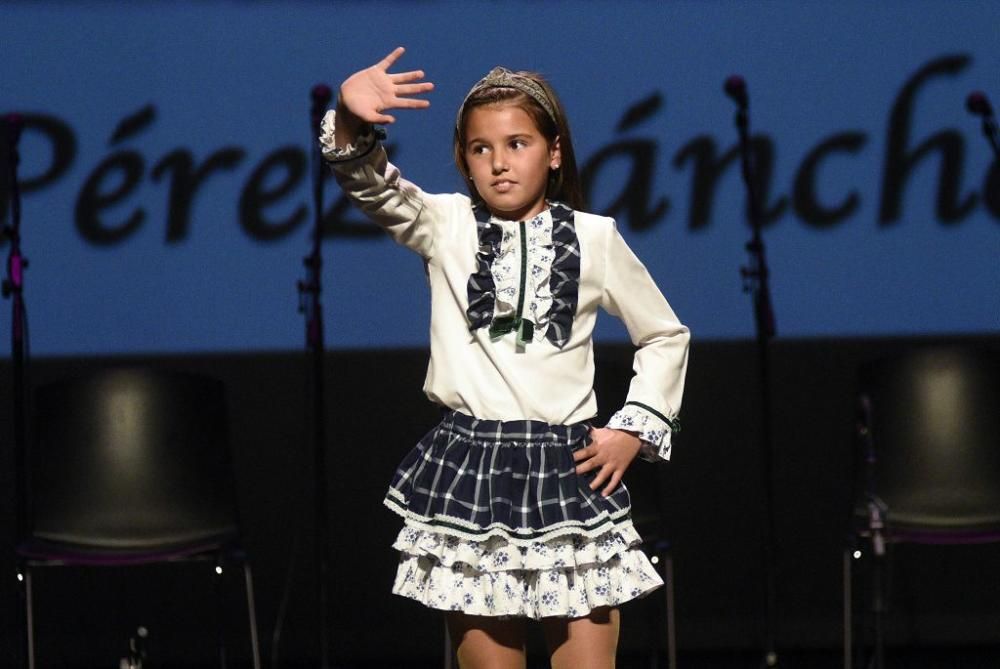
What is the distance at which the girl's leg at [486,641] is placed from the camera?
266 centimetres

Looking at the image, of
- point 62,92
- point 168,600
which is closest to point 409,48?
point 62,92

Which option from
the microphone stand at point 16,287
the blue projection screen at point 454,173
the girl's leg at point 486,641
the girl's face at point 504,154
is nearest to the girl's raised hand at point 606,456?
the girl's leg at point 486,641

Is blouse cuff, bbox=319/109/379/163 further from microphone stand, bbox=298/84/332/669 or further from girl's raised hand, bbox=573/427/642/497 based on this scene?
microphone stand, bbox=298/84/332/669

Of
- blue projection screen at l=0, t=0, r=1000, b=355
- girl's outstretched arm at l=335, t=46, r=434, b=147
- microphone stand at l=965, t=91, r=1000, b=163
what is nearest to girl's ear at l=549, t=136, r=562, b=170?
girl's outstretched arm at l=335, t=46, r=434, b=147

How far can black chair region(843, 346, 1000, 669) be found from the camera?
4.05m

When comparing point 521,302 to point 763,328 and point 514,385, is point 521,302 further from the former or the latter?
point 763,328

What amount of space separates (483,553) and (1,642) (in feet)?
8.60

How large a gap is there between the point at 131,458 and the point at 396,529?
3.25 feet

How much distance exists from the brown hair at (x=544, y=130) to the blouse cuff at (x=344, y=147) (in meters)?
0.21

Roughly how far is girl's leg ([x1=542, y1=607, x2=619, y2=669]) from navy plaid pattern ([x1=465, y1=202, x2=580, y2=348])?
48 centimetres

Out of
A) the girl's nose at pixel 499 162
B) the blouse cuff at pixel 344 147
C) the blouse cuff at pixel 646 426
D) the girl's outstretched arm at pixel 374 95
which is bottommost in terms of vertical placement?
the blouse cuff at pixel 646 426

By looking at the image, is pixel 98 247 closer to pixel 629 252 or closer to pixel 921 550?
pixel 629 252

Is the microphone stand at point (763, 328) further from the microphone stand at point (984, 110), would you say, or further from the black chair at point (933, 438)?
the microphone stand at point (984, 110)

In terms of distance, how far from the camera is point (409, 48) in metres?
4.62
